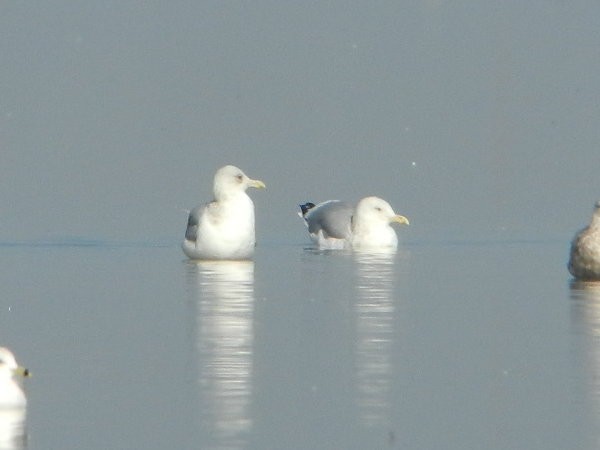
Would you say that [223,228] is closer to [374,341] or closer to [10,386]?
[374,341]

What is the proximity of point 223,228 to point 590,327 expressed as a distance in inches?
308

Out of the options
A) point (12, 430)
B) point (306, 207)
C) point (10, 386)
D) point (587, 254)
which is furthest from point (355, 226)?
point (12, 430)

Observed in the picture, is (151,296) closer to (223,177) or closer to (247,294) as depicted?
(247,294)

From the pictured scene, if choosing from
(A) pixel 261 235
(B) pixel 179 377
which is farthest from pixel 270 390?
(A) pixel 261 235

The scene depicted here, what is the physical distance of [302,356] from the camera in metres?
12.2

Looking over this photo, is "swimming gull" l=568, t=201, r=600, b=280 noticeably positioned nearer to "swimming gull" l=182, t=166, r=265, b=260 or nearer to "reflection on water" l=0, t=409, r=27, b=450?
"swimming gull" l=182, t=166, r=265, b=260

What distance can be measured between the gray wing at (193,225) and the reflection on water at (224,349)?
5.08ft

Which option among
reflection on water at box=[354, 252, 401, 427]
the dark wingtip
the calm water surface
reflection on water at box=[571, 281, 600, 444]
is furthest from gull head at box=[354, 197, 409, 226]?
reflection on water at box=[571, 281, 600, 444]

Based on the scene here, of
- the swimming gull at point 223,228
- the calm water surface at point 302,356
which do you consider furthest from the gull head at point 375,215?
the calm water surface at point 302,356

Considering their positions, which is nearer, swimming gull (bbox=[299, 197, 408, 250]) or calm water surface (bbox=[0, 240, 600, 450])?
calm water surface (bbox=[0, 240, 600, 450])

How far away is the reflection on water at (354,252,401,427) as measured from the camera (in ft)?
33.8

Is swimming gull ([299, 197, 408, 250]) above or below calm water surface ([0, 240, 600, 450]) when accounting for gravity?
above

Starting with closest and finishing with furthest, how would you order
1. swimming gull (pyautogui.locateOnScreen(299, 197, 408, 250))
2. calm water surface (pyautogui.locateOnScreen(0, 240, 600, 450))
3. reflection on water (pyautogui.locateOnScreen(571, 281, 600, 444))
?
calm water surface (pyautogui.locateOnScreen(0, 240, 600, 450)) → reflection on water (pyautogui.locateOnScreen(571, 281, 600, 444)) → swimming gull (pyautogui.locateOnScreen(299, 197, 408, 250))

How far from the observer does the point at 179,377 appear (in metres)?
11.3
